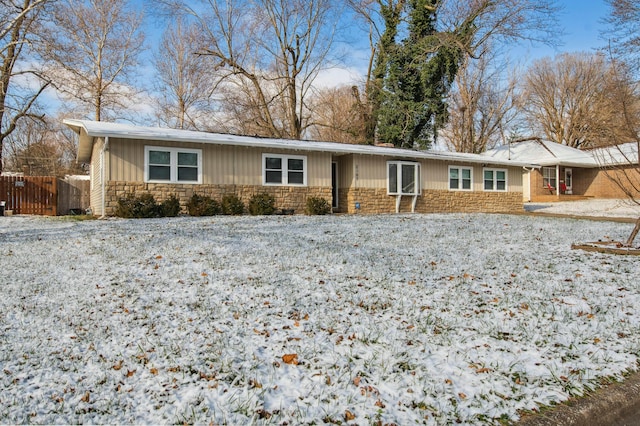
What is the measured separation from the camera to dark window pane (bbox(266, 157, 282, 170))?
561 inches

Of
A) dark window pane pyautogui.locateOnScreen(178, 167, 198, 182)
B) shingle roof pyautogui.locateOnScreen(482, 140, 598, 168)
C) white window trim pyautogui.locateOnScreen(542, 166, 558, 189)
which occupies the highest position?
shingle roof pyautogui.locateOnScreen(482, 140, 598, 168)

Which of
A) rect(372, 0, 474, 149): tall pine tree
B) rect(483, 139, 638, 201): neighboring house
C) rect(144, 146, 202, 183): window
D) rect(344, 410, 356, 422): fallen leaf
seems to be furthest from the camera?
rect(483, 139, 638, 201): neighboring house

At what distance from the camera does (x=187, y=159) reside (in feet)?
42.5

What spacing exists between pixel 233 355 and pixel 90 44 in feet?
88.4

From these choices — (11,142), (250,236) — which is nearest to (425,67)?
(250,236)

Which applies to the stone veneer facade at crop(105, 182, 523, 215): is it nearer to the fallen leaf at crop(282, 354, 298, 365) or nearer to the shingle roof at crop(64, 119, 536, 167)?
the shingle roof at crop(64, 119, 536, 167)

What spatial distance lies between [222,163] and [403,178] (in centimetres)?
739

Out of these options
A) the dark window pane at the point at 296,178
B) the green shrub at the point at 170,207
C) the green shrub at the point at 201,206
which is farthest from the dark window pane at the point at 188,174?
the dark window pane at the point at 296,178

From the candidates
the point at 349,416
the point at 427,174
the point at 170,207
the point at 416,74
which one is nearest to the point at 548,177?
the point at 416,74

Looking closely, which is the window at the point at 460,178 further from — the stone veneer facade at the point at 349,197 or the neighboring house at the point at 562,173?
the neighboring house at the point at 562,173

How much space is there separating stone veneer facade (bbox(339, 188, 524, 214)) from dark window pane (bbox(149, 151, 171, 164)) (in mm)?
6763

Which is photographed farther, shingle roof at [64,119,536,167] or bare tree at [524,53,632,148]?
bare tree at [524,53,632,148]

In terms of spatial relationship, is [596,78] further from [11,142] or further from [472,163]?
[11,142]

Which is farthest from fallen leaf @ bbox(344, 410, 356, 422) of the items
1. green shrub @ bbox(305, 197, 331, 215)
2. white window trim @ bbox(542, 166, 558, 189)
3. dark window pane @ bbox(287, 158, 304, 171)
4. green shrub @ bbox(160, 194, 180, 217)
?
white window trim @ bbox(542, 166, 558, 189)
